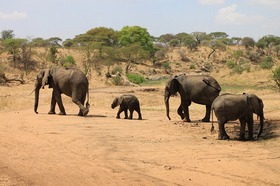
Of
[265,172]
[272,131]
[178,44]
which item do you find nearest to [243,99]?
[272,131]

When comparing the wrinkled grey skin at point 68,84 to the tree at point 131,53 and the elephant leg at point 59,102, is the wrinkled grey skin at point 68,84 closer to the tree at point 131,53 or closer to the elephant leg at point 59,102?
the elephant leg at point 59,102

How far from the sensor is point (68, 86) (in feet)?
54.9

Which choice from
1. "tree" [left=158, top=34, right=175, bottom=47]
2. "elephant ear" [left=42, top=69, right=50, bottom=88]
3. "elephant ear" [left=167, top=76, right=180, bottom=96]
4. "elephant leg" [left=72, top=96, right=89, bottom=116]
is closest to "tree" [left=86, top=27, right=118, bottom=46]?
"tree" [left=158, top=34, right=175, bottom=47]

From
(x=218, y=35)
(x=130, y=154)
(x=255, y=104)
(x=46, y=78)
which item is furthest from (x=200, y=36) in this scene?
(x=130, y=154)

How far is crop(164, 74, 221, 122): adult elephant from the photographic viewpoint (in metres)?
15.4

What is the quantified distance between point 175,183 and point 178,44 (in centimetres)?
8075

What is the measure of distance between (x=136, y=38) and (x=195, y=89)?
49684mm

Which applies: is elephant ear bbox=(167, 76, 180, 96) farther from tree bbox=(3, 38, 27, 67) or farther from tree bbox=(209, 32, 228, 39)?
tree bbox=(209, 32, 228, 39)

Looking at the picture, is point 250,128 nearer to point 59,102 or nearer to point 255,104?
point 255,104

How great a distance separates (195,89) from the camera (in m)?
15.5

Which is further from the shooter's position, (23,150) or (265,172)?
(23,150)

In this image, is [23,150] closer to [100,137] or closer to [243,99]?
[100,137]

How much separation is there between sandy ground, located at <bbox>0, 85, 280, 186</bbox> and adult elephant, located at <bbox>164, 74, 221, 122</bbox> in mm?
1725

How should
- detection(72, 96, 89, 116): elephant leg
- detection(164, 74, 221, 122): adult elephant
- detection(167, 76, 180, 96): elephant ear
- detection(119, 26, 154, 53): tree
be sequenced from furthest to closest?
detection(119, 26, 154, 53): tree < detection(72, 96, 89, 116): elephant leg < detection(167, 76, 180, 96): elephant ear < detection(164, 74, 221, 122): adult elephant
